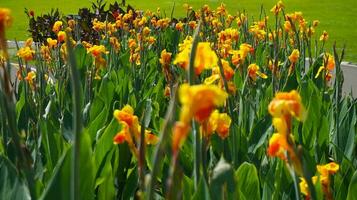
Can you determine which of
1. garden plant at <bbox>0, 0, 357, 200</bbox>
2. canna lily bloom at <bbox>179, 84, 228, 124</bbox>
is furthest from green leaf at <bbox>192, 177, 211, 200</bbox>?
canna lily bloom at <bbox>179, 84, 228, 124</bbox>

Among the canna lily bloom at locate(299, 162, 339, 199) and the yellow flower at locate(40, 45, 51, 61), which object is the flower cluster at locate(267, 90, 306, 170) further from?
the yellow flower at locate(40, 45, 51, 61)

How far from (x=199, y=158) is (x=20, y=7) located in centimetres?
1531

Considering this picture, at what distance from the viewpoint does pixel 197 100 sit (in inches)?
19.2

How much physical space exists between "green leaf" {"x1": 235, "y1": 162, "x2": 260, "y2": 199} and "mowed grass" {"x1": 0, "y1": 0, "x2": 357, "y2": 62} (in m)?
5.48

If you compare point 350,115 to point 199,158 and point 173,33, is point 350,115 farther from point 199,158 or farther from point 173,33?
point 173,33

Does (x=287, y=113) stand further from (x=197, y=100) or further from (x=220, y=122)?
(x=220, y=122)

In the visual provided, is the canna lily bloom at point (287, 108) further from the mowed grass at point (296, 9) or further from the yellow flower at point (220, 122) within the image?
the mowed grass at point (296, 9)

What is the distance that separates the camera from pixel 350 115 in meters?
1.97

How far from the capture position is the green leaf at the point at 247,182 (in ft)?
4.22

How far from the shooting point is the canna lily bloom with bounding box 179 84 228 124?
48 centimetres

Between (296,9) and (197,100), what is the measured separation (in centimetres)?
1171

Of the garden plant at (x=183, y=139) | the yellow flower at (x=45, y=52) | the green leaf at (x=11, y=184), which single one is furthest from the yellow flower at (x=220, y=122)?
the yellow flower at (x=45, y=52)

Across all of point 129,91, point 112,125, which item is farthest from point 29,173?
point 129,91

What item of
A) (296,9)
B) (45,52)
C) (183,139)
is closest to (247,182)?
(183,139)
